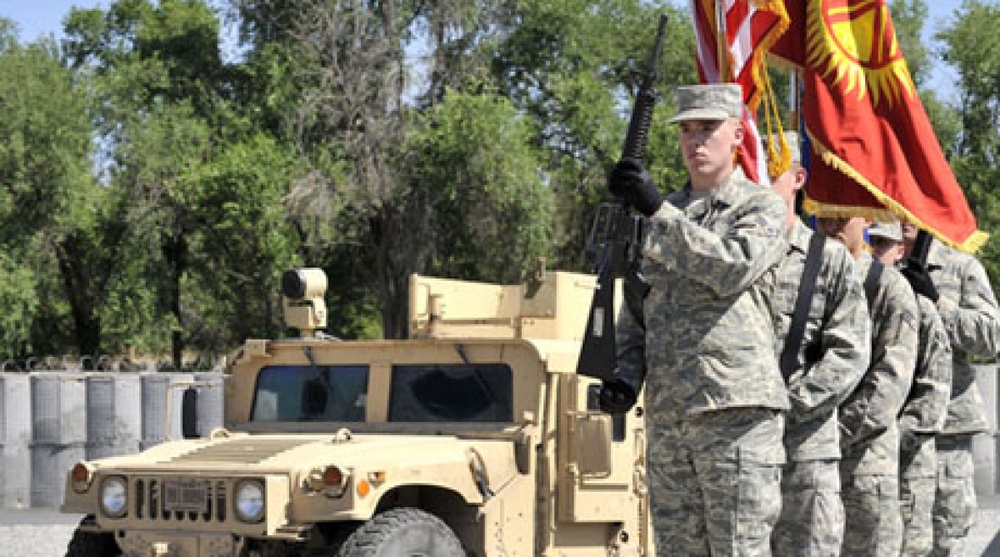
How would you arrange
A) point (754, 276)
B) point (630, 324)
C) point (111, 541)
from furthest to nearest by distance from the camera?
point (111, 541), point (630, 324), point (754, 276)

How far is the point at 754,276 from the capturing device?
471 centimetres

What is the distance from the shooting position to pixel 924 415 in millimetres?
6883

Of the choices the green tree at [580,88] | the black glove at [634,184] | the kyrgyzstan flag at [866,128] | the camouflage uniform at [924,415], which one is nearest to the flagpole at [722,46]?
the kyrgyzstan flag at [866,128]

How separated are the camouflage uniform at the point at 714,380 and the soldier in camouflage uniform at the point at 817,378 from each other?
1.03 ft

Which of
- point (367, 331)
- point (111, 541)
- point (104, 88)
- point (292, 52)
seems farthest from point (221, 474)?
point (367, 331)

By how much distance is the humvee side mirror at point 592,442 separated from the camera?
25.1ft

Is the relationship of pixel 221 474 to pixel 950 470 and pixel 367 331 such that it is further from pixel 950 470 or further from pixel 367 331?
pixel 367 331

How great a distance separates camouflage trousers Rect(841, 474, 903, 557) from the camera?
5961mm

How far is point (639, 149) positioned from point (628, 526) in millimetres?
3281

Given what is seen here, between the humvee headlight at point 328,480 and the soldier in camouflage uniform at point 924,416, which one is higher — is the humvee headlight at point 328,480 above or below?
below

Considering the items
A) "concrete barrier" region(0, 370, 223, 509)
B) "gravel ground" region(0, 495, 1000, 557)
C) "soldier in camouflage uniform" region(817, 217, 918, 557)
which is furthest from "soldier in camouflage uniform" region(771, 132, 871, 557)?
"concrete barrier" region(0, 370, 223, 509)

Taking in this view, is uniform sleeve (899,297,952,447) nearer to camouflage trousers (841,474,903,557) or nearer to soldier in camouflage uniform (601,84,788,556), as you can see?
camouflage trousers (841,474,903,557)

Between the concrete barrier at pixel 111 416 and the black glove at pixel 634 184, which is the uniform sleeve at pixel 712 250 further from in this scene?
the concrete barrier at pixel 111 416

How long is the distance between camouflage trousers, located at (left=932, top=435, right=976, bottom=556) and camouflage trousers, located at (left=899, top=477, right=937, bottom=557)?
0.23m
